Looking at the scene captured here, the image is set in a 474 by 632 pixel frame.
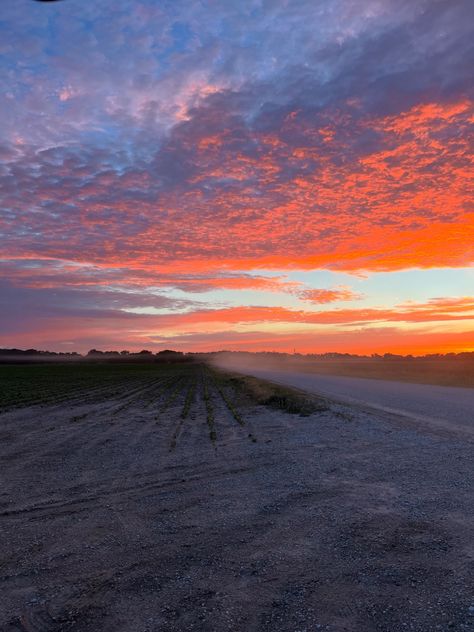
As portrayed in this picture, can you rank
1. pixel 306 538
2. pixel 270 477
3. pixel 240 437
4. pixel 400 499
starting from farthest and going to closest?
pixel 240 437, pixel 270 477, pixel 400 499, pixel 306 538

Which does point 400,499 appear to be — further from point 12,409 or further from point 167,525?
point 12,409

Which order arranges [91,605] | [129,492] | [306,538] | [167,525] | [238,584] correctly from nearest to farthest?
[91,605] → [238,584] → [306,538] → [167,525] → [129,492]

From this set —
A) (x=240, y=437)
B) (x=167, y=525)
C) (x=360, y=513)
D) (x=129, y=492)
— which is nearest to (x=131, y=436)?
(x=240, y=437)

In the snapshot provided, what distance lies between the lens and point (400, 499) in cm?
984

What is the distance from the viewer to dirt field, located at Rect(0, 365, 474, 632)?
18.8ft

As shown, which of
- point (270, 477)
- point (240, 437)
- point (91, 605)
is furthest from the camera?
point (240, 437)

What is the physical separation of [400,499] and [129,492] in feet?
20.2

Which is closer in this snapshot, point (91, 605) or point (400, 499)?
point (91, 605)

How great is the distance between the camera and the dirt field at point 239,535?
5.72 metres

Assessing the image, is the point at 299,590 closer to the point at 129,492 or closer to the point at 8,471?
the point at 129,492

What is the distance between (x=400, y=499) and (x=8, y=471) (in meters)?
10.6

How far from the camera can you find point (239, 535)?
26.5 ft

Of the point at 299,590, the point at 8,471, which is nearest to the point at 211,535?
the point at 299,590

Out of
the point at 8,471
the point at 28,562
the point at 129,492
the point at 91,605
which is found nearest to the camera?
the point at 91,605
